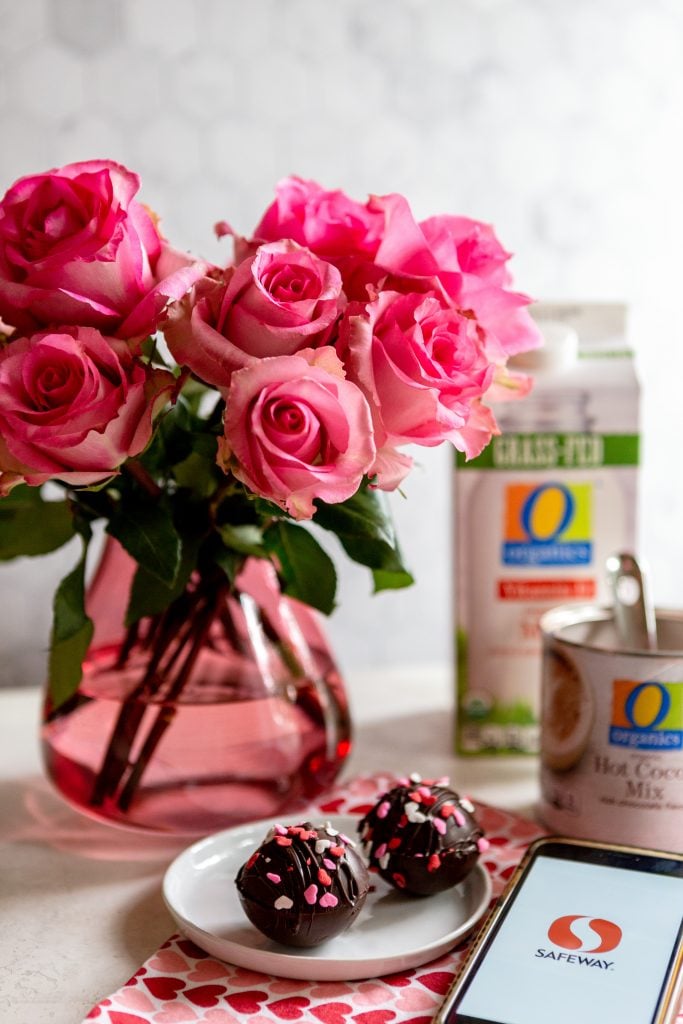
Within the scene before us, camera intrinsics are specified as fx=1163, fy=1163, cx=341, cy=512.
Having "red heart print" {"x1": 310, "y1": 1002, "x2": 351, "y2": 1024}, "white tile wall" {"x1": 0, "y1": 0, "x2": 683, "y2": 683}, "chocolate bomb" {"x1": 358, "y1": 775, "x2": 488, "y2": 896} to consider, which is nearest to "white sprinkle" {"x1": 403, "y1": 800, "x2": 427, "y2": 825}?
"chocolate bomb" {"x1": 358, "y1": 775, "x2": 488, "y2": 896}

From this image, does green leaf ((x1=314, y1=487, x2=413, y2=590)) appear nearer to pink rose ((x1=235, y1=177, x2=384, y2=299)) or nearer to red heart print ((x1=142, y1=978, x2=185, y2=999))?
pink rose ((x1=235, y1=177, x2=384, y2=299))

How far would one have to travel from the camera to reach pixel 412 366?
1.82 ft

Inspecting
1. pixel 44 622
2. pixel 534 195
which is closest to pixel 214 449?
pixel 44 622

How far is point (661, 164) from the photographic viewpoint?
112 centimetres

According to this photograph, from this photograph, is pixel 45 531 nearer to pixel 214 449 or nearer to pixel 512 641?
pixel 214 449

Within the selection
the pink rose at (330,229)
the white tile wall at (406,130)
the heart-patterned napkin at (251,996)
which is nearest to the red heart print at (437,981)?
the heart-patterned napkin at (251,996)

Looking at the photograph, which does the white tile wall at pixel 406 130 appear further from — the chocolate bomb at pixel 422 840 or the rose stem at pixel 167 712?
the chocolate bomb at pixel 422 840

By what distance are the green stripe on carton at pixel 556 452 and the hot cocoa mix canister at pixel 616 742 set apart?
5.9 inches

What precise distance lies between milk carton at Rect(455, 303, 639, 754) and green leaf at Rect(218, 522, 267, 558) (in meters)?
0.19

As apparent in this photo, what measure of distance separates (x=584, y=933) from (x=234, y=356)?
320 mm

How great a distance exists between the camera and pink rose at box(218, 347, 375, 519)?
1.72ft

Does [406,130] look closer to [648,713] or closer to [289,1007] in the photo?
[648,713]

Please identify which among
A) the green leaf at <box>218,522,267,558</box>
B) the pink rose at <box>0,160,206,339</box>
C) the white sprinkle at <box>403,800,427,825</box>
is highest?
the pink rose at <box>0,160,206,339</box>

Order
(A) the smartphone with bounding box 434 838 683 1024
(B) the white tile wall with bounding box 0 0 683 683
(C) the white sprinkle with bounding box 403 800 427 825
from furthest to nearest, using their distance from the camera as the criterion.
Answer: (B) the white tile wall with bounding box 0 0 683 683, (C) the white sprinkle with bounding box 403 800 427 825, (A) the smartphone with bounding box 434 838 683 1024
